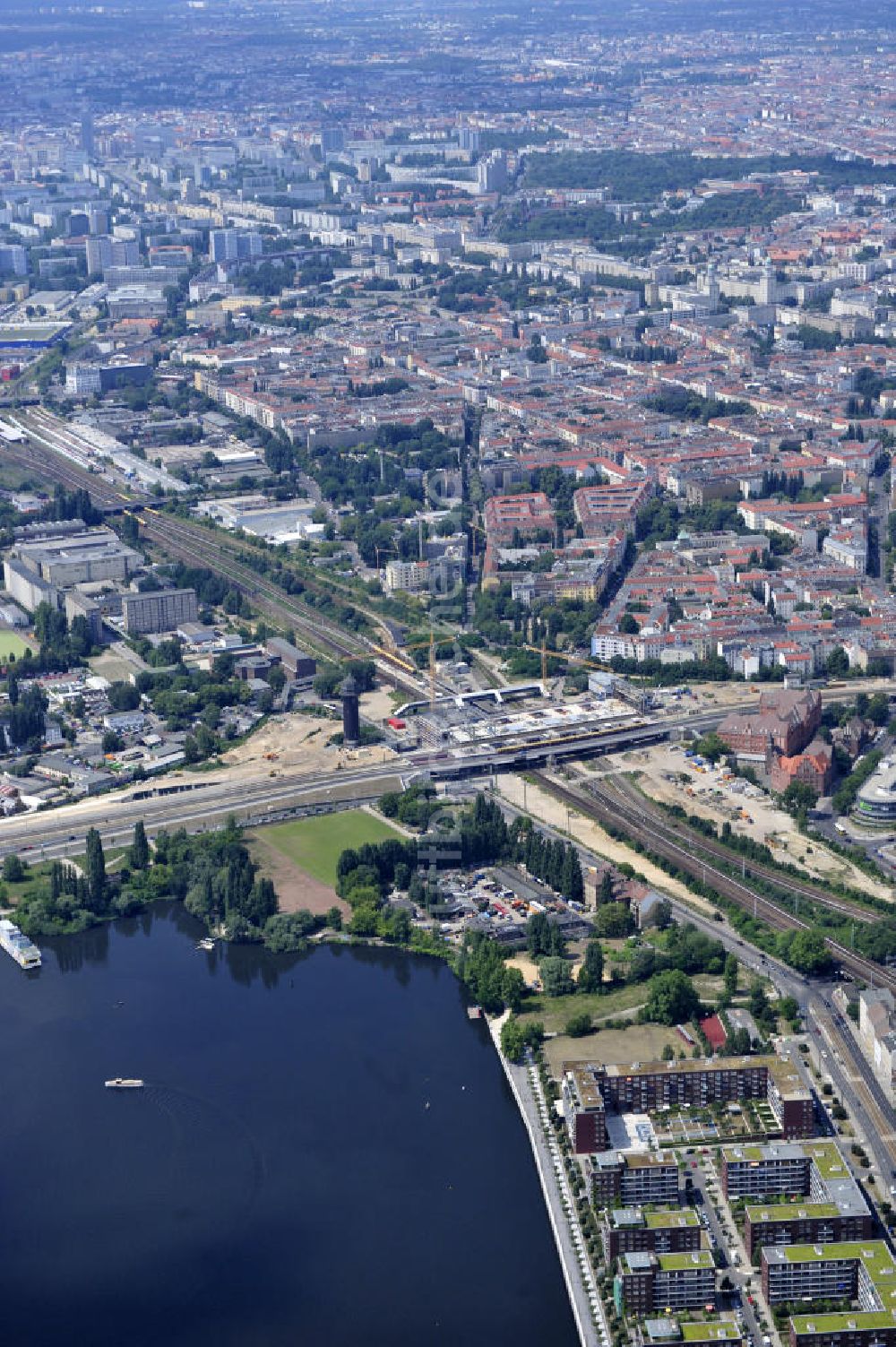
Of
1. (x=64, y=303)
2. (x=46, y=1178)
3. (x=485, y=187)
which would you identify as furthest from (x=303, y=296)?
(x=46, y=1178)

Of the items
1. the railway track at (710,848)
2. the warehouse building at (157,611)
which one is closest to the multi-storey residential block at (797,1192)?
the railway track at (710,848)

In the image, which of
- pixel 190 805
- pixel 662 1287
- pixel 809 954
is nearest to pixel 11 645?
pixel 190 805

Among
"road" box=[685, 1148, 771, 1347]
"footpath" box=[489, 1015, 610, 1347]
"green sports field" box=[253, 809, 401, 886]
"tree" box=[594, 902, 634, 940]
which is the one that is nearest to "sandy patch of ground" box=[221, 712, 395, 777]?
"green sports field" box=[253, 809, 401, 886]

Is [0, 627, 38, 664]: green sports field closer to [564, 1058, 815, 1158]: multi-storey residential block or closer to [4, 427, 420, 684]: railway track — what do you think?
[4, 427, 420, 684]: railway track

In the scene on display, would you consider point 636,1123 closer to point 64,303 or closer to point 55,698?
point 55,698

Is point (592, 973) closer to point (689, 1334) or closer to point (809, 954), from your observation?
point (809, 954)

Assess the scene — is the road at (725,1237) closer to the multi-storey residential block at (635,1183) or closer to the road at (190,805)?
the multi-storey residential block at (635,1183)

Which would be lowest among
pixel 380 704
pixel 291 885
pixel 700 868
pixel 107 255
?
pixel 107 255
